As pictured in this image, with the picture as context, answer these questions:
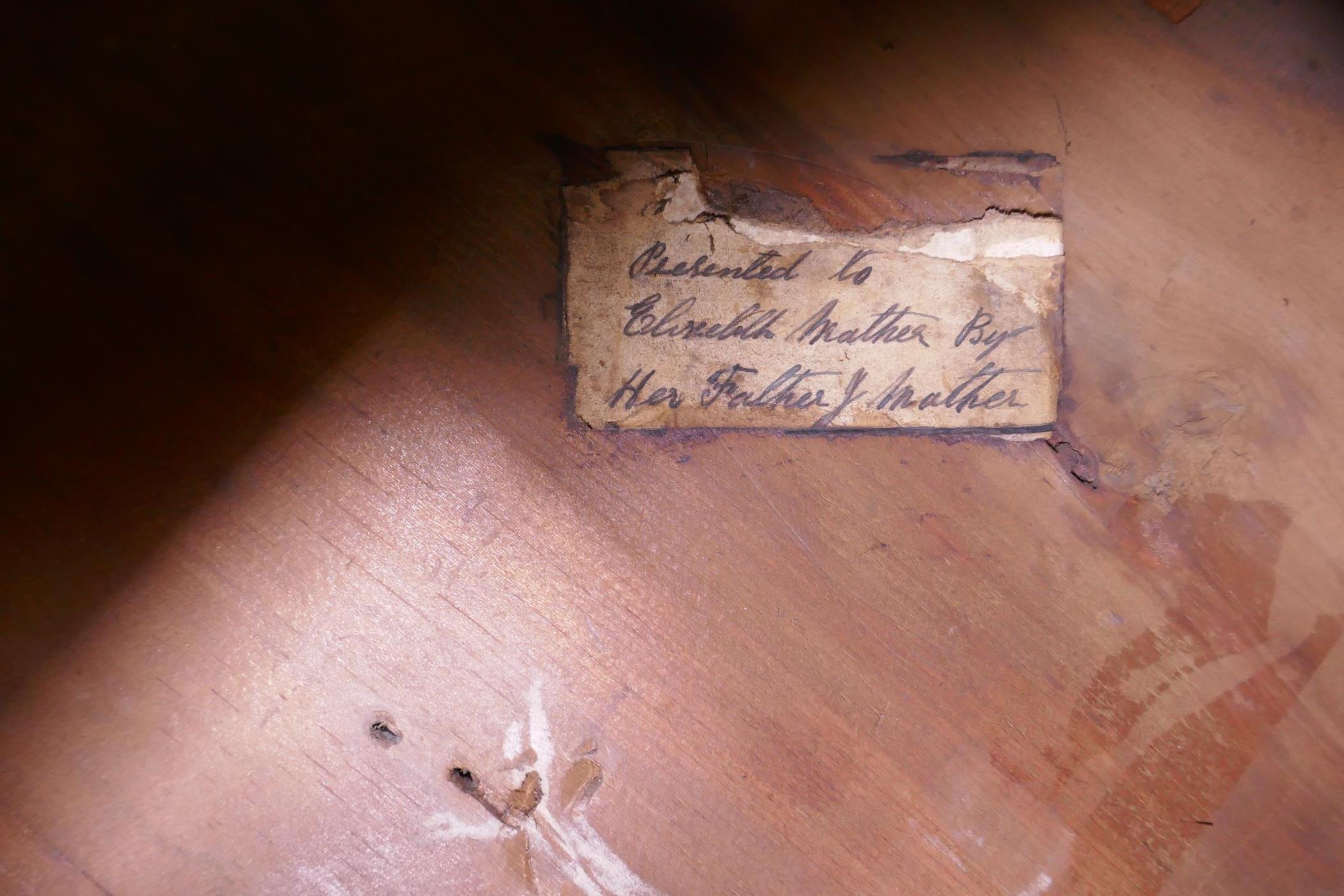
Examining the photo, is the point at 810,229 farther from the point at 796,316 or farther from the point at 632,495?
the point at 632,495

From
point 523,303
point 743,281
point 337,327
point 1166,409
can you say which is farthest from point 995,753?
point 337,327

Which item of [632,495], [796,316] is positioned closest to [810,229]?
[796,316]

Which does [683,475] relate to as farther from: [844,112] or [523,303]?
[844,112]

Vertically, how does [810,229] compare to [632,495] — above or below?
above
